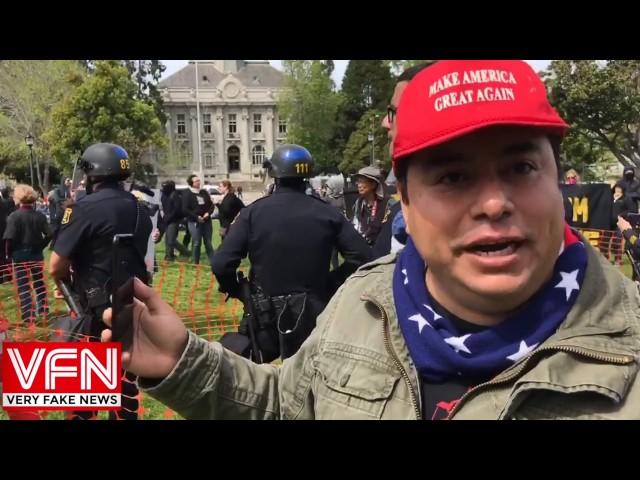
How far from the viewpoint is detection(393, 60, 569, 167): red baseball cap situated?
1229 millimetres

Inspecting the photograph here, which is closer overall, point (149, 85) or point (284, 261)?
point (284, 261)

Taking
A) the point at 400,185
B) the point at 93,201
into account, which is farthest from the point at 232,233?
the point at 400,185

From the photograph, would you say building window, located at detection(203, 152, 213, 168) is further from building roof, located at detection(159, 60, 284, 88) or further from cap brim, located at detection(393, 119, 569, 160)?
cap brim, located at detection(393, 119, 569, 160)

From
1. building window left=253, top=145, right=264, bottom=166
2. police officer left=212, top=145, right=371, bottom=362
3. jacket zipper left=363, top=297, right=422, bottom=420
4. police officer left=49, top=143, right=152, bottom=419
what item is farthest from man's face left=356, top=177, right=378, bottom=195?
building window left=253, top=145, right=264, bottom=166

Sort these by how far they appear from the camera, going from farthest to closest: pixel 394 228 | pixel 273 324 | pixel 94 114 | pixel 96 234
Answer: pixel 94 114
pixel 273 324
pixel 96 234
pixel 394 228

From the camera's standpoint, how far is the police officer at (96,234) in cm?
400

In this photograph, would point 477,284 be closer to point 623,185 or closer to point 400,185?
point 400,185

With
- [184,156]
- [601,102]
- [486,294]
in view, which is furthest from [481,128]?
[184,156]

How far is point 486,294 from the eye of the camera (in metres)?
1.31

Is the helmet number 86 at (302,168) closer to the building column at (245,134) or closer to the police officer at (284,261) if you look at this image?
the police officer at (284,261)

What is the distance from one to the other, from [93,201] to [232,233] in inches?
38.7

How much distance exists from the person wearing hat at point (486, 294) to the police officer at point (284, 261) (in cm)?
267

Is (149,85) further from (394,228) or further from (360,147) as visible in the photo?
(394,228)

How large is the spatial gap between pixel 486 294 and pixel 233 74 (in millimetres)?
73930
